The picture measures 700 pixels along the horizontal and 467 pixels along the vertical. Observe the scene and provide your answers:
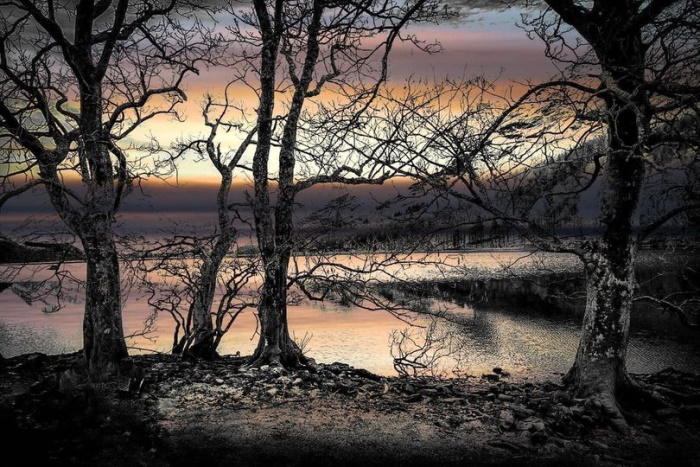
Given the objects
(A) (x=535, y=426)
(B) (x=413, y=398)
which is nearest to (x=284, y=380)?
(B) (x=413, y=398)

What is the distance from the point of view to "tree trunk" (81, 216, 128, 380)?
1217 centimetres

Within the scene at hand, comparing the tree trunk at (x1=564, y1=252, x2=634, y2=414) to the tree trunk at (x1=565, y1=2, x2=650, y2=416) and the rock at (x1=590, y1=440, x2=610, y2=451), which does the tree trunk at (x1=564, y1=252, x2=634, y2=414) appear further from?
the rock at (x1=590, y1=440, x2=610, y2=451)

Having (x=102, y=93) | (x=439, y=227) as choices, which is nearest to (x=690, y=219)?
(x=439, y=227)

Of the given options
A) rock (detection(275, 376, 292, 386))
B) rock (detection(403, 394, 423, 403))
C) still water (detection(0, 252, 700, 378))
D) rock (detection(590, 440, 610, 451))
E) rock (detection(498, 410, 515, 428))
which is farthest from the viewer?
still water (detection(0, 252, 700, 378))

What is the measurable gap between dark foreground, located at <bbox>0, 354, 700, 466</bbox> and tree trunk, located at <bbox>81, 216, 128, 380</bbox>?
53 cm

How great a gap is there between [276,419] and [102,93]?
29.5 ft

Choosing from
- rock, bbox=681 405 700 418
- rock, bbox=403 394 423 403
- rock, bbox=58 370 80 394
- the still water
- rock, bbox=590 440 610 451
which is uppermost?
rock, bbox=58 370 80 394

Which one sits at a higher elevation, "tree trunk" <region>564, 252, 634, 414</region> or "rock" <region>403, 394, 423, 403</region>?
"tree trunk" <region>564, 252, 634, 414</region>

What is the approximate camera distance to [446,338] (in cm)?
2598

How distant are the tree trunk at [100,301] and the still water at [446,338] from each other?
3.18 m

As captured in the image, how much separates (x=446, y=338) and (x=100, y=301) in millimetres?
17515

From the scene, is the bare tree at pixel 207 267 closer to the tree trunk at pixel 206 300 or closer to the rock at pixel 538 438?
the tree trunk at pixel 206 300

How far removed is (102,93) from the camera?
1320cm

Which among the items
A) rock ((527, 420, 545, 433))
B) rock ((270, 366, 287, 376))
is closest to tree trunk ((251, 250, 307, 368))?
rock ((270, 366, 287, 376))
